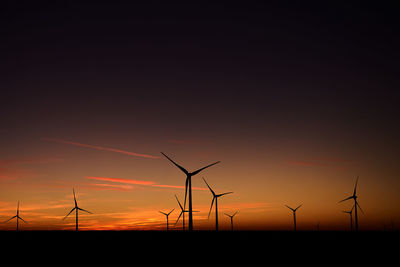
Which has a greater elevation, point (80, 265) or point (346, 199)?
point (346, 199)

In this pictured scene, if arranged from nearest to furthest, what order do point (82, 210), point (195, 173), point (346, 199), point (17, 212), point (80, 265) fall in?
1. point (80, 265)
2. point (195, 173)
3. point (346, 199)
4. point (82, 210)
5. point (17, 212)

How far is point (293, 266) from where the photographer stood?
49438mm

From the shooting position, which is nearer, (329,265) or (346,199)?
(329,265)

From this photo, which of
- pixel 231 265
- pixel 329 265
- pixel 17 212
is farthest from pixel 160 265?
pixel 17 212

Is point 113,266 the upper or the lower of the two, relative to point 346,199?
lower

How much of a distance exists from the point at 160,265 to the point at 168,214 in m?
149

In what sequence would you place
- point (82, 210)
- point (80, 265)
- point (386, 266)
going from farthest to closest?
point (82, 210), point (80, 265), point (386, 266)

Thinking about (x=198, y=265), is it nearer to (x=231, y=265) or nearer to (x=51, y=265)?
(x=231, y=265)

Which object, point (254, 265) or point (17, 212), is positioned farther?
point (17, 212)

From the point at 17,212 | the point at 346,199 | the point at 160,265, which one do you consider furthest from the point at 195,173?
the point at 17,212

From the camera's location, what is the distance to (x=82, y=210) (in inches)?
6191

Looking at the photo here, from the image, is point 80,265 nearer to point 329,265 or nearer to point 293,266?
point 293,266

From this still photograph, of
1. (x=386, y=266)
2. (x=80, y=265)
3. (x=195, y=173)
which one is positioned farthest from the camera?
(x=195, y=173)

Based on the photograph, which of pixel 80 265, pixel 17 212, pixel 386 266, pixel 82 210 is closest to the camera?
pixel 386 266
